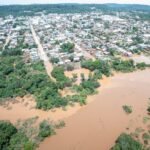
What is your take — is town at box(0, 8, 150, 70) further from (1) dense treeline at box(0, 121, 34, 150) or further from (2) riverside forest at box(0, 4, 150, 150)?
(1) dense treeline at box(0, 121, 34, 150)

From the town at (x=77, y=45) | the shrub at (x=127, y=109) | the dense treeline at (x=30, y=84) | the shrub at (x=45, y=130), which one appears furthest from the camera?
the town at (x=77, y=45)

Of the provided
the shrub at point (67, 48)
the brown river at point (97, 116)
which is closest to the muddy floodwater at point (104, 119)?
the brown river at point (97, 116)

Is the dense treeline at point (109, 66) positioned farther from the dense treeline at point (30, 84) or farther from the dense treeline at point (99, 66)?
the dense treeline at point (30, 84)

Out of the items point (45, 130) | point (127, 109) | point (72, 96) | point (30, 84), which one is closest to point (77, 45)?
point (30, 84)

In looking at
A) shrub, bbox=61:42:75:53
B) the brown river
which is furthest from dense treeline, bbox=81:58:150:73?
shrub, bbox=61:42:75:53

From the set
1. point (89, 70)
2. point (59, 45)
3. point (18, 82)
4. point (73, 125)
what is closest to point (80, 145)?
point (73, 125)

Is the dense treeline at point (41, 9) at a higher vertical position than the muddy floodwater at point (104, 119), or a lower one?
lower

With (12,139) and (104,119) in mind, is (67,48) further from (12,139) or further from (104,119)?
(12,139)
